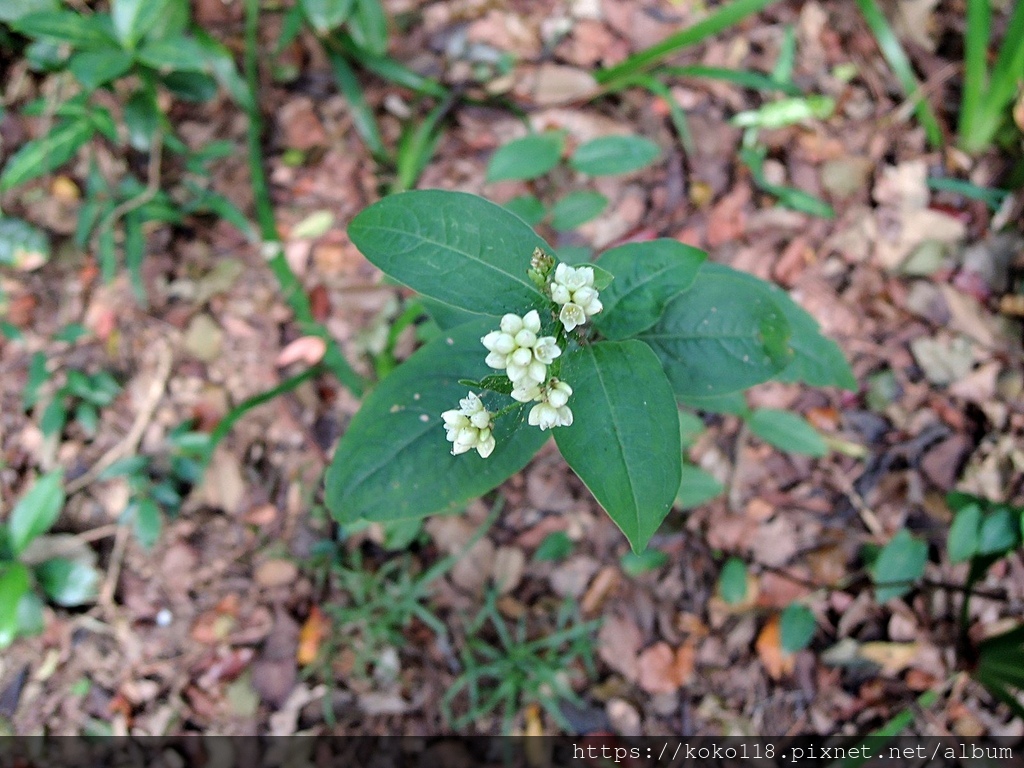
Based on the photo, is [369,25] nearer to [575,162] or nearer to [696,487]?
[575,162]

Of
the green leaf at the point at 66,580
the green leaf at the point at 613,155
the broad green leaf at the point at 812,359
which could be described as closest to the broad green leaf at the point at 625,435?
the broad green leaf at the point at 812,359

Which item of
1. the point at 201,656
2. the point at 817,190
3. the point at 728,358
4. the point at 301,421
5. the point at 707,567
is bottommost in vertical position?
the point at 201,656

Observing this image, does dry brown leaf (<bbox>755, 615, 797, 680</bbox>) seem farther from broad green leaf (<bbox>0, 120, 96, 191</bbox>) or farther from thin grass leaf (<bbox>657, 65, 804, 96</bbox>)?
broad green leaf (<bbox>0, 120, 96, 191</bbox>)

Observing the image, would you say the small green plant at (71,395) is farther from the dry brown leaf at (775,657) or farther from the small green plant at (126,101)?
the dry brown leaf at (775,657)

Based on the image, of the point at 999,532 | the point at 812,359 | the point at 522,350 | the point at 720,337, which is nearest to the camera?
the point at 522,350

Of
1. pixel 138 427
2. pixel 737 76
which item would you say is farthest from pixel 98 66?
pixel 737 76

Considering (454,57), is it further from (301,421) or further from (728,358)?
(728,358)

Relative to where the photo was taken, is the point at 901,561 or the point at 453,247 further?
the point at 901,561

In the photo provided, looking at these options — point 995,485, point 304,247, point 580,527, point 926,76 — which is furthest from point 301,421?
point 926,76
